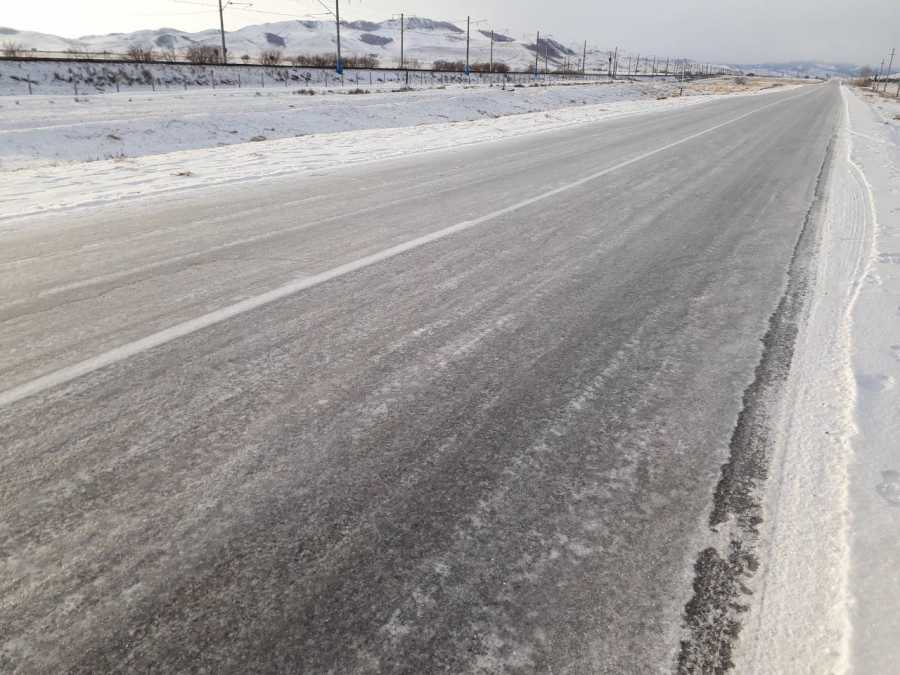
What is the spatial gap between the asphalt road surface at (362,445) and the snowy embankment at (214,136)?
153 inches

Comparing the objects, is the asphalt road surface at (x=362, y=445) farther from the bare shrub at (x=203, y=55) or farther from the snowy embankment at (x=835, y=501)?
the bare shrub at (x=203, y=55)

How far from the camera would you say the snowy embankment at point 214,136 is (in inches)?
352

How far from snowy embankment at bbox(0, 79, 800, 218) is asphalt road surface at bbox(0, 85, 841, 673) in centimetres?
388

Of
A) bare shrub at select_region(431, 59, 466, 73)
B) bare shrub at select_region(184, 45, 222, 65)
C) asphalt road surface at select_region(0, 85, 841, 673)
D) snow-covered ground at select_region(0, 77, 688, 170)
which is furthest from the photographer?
bare shrub at select_region(431, 59, 466, 73)

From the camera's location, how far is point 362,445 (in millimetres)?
2473

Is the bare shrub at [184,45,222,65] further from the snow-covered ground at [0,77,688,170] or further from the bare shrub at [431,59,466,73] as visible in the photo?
the bare shrub at [431,59,466,73]

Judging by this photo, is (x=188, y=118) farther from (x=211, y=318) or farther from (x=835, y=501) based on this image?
(x=835, y=501)

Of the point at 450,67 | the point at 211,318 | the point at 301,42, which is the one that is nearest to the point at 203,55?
the point at 450,67

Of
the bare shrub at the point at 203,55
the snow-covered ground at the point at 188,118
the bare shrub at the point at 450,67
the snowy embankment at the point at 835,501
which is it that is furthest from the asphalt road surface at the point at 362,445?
the bare shrub at the point at 450,67

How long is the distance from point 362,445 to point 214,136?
2036 centimetres

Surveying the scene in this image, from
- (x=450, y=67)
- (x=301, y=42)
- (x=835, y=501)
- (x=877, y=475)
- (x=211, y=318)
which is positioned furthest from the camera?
(x=301, y=42)

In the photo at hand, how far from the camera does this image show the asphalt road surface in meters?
1.66

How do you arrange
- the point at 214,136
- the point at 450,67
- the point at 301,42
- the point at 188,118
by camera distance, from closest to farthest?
the point at 214,136 < the point at 188,118 < the point at 450,67 < the point at 301,42

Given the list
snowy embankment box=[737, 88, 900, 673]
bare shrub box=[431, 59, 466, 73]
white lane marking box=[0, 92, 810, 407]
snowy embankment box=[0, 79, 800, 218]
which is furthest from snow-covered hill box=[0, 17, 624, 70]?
snowy embankment box=[737, 88, 900, 673]
